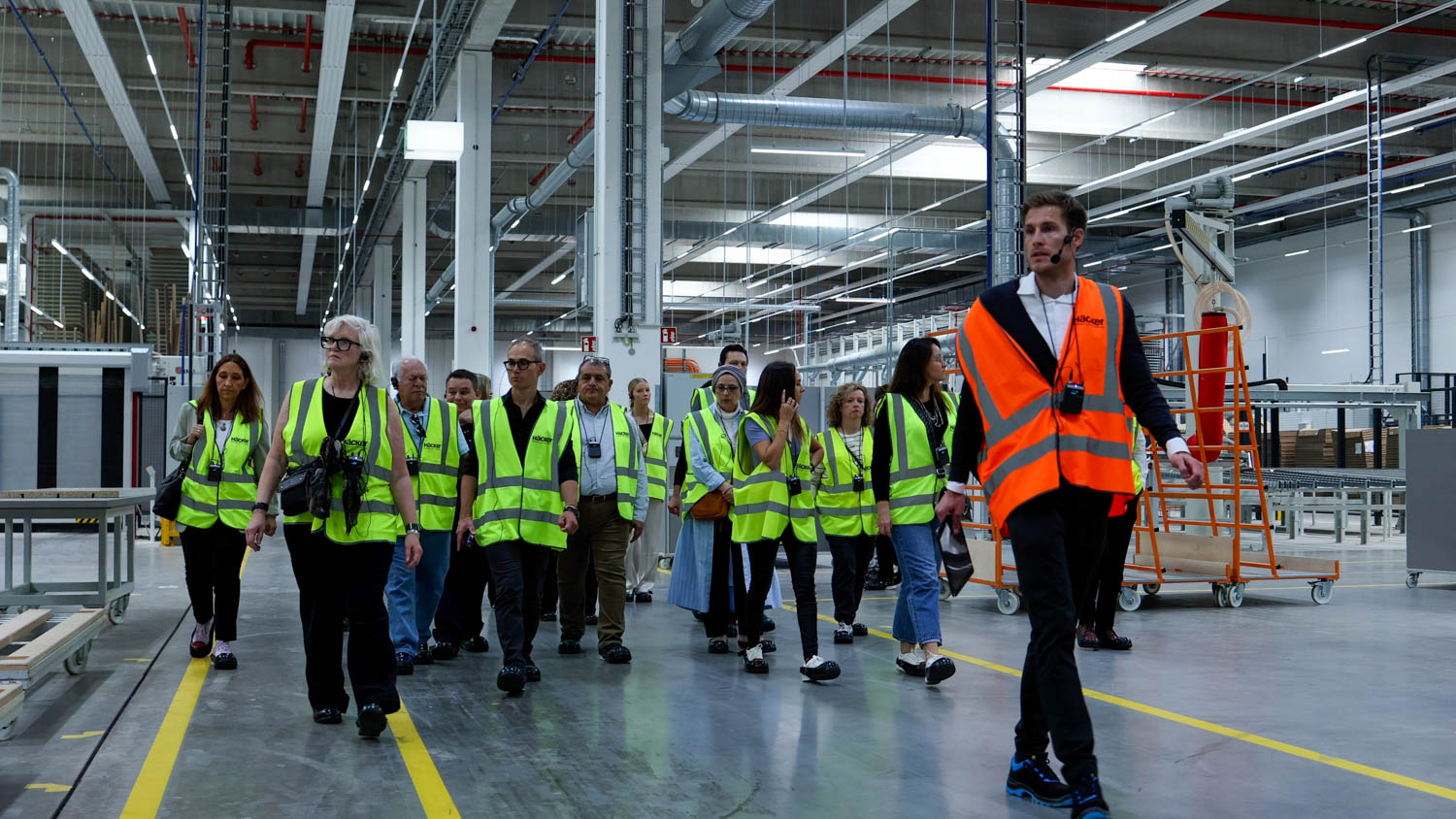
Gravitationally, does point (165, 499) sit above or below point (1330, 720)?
above

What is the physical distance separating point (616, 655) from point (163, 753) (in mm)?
2428

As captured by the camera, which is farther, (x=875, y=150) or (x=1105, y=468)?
(x=875, y=150)

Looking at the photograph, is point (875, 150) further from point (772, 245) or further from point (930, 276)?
point (930, 276)

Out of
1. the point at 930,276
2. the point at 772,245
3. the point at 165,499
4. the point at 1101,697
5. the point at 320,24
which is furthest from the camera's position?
the point at 930,276

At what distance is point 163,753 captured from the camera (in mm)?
4352

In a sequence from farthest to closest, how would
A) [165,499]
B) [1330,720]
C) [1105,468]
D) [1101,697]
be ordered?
[165,499]
[1101,697]
[1330,720]
[1105,468]

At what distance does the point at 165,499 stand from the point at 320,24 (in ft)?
39.8

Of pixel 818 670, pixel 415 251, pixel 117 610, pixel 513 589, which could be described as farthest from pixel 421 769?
pixel 415 251

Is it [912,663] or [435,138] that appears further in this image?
[435,138]

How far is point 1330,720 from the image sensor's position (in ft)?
16.4

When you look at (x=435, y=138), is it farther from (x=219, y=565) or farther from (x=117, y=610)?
(x=219, y=565)

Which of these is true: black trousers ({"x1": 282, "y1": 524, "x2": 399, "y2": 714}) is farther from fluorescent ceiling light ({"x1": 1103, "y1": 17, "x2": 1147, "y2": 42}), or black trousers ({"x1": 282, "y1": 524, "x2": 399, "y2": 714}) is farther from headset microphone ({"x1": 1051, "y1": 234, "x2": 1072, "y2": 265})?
fluorescent ceiling light ({"x1": 1103, "y1": 17, "x2": 1147, "y2": 42})

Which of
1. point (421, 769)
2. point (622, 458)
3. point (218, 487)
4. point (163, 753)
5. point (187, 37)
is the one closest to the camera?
point (421, 769)

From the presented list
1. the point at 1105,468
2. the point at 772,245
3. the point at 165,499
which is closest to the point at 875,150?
the point at 772,245
